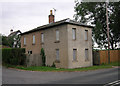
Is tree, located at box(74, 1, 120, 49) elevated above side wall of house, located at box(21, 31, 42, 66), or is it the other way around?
tree, located at box(74, 1, 120, 49)

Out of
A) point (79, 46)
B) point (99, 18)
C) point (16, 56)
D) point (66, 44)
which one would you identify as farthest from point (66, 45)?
point (99, 18)

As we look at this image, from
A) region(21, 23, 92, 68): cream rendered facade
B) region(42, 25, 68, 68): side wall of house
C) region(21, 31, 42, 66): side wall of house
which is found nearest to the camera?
region(21, 23, 92, 68): cream rendered facade

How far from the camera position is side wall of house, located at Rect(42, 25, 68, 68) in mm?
19062

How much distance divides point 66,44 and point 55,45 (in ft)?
7.21

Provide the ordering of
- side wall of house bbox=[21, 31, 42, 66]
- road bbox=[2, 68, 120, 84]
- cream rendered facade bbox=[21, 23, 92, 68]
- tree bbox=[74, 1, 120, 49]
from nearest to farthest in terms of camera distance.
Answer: road bbox=[2, 68, 120, 84]
cream rendered facade bbox=[21, 23, 92, 68]
side wall of house bbox=[21, 31, 42, 66]
tree bbox=[74, 1, 120, 49]

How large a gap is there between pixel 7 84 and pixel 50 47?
469 inches

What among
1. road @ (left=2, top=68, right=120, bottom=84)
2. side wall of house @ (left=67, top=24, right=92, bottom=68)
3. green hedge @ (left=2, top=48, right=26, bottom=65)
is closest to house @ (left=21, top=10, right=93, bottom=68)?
side wall of house @ (left=67, top=24, right=92, bottom=68)

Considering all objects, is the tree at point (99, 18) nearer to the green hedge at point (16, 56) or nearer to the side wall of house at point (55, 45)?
the side wall of house at point (55, 45)

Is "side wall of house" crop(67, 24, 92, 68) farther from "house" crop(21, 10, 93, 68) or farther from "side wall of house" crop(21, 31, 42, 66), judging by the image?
→ "side wall of house" crop(21, 31, 42, 66)

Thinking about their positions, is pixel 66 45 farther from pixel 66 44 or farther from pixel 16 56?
pixel 16 56

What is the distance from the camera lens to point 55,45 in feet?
67.1

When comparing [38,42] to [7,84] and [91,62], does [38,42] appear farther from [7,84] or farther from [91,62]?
[7,84]

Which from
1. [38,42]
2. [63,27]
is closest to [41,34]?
[38,42]

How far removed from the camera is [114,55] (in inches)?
1006
